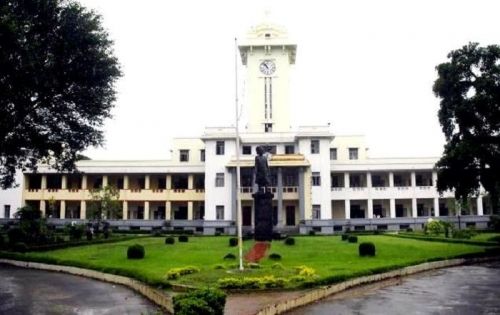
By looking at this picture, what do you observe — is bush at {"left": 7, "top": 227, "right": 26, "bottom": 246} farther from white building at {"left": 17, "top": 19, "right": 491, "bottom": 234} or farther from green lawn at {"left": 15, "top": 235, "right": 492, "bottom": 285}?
white building at {"left": 17, "top": 19, "right": 491, "bottom": 234}

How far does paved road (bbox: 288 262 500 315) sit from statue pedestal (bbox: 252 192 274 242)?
1131 centimetres

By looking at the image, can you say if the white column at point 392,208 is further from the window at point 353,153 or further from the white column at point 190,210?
the white column at point 190,210

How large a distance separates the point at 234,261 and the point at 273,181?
1090 inches

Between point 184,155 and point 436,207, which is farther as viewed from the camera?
point 184,155

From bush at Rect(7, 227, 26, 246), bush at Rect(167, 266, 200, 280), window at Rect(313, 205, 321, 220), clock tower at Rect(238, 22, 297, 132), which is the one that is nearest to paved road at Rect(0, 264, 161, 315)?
bush at Rect(167, 266, 200, 280)

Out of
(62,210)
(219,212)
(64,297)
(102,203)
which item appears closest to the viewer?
(64,297)

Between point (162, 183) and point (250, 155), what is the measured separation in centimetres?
1175

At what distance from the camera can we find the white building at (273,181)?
48281 mm

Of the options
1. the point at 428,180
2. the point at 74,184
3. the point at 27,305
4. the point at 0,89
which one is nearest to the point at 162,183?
the point at 74,184

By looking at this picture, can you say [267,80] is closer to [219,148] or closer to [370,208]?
[219,148]

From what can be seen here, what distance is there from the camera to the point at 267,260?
22.0m

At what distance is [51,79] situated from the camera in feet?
83.7

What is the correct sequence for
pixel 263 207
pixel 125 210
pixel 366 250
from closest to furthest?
pixel 366 250 < pixel 263 207 < pixel 125 210

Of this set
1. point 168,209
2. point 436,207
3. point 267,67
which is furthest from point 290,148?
point 436,207
